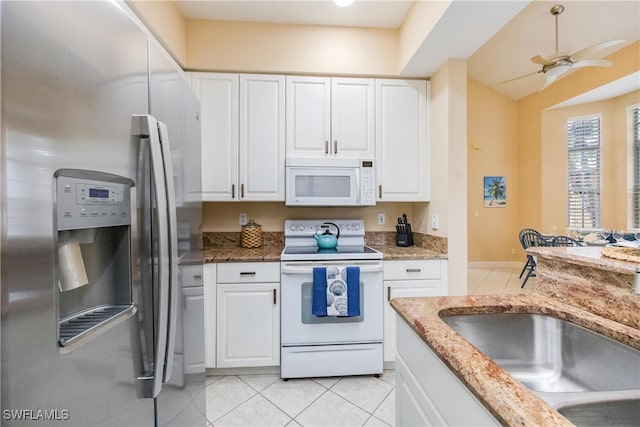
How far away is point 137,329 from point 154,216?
0.31 meters

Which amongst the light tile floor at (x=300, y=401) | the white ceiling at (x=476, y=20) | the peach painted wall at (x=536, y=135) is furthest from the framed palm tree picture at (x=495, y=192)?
the light tile floor at (x=300, y=401)

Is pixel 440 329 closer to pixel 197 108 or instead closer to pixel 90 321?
pixel 90 321

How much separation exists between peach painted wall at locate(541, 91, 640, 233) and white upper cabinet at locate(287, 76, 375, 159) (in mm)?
4987

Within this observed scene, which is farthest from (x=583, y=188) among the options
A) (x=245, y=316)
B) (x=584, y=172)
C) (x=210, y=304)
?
(x=210, y=304)

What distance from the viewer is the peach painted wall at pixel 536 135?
480 centimetres

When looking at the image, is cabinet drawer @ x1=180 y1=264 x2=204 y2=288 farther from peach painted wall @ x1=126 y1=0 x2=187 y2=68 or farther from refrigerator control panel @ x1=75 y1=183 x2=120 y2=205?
peach painted wall @ x1=126 y1=0 x2=187 y2=68

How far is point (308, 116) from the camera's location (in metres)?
2.47

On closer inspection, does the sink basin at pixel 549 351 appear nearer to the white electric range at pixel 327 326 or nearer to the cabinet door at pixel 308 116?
the white electric range at pixel 327 326

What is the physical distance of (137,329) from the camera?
779mm

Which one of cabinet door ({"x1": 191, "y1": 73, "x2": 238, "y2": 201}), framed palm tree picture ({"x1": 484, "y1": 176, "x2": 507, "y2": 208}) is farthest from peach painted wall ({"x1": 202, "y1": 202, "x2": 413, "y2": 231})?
framed palm tree picture ({"x1": 484, "y1": 176, "x2": 507, "y2": 208})

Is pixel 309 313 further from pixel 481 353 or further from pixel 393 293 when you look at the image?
pixel 481 353

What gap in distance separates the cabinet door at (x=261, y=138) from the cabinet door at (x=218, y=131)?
3.0 inches

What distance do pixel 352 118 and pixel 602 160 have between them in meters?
5.53

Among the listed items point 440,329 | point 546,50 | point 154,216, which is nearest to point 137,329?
point 154,216
